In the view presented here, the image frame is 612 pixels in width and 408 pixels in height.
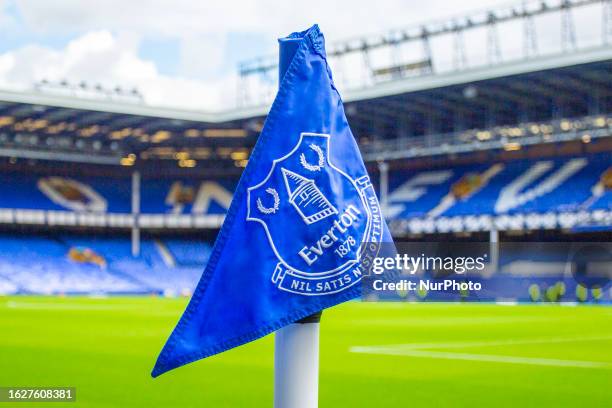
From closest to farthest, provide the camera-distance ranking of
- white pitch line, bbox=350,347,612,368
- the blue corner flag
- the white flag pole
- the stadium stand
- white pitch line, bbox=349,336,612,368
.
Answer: the blue corner flag → the white flag pole → white pitch line, bbox=350,347,612,368 → white pitch line, bbox=349,336,612,368 → the stadium stand

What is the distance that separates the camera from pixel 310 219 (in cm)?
353

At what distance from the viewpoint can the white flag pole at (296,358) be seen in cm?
367

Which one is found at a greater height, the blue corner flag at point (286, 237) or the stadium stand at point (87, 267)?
the blue corner flag at point (286, 237)

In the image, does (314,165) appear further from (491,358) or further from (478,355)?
(478,355)

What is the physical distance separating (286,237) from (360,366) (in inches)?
420

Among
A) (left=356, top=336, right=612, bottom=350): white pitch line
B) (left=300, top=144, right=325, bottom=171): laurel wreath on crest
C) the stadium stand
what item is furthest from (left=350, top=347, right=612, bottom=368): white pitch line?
the stadium stand

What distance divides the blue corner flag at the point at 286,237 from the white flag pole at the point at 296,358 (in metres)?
0.14

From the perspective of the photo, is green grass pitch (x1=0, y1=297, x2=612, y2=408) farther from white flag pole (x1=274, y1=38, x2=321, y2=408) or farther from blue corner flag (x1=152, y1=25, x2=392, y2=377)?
blue corner flag (x1=152, y1=25, x2=392, y2=377)

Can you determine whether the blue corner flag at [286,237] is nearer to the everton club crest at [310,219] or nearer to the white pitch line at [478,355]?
the everton club crest at [310,219]

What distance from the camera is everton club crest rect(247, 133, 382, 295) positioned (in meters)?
3.52

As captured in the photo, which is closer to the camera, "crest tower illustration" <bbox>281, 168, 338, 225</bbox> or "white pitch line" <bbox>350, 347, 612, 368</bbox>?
"crest tower illustration" <bbox>281, 168, 338, 225</bbox>

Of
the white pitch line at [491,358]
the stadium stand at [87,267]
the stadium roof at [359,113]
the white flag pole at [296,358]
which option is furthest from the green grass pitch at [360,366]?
the stadium stand at [87,267]

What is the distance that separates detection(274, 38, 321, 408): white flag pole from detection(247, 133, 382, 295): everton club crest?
8.1 inches

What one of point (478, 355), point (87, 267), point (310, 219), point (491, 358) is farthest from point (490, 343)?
point (87, 267)
